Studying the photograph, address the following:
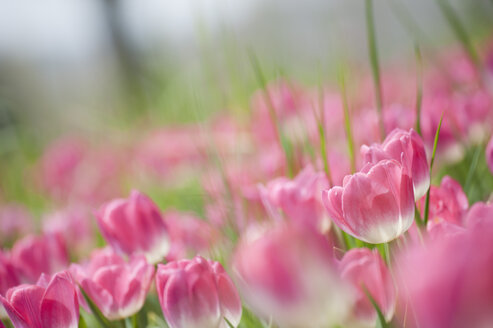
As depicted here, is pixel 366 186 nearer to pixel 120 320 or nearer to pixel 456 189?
pixel 456 189

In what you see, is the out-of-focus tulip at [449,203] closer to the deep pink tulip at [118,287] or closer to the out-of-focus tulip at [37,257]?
the deep pink tulip at [118,287]

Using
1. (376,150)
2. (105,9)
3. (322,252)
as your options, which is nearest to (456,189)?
(376,150)

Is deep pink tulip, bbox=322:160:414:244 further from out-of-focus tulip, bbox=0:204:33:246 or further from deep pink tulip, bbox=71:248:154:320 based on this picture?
out-of-focus tulip, bbox=0:204:33:246

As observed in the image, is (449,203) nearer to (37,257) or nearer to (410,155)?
(410,155)

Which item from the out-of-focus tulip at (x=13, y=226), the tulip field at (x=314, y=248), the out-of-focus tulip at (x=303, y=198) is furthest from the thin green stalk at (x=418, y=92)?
the out-of-focus tulip at (x=13, y=226)

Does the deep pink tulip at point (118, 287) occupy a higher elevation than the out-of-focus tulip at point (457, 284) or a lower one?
lower
